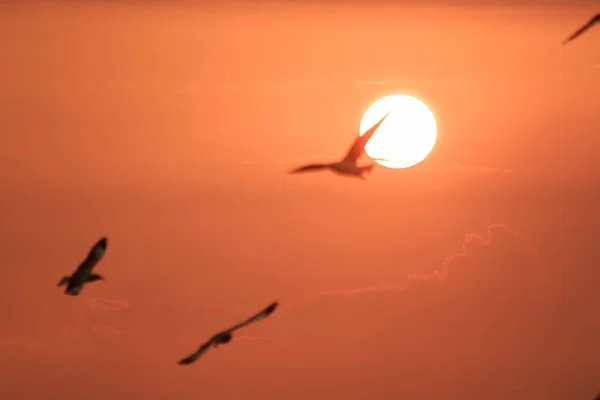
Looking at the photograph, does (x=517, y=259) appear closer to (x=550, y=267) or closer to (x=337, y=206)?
(x=550, y=267)

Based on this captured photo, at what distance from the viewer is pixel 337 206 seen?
1.45 metres

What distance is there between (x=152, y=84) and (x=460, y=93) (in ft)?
1.70

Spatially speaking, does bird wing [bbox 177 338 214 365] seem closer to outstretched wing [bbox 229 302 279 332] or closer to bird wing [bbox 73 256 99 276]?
outstretched wing [bbox 229 302 279 332]

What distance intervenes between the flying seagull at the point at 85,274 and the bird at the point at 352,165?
0.34m

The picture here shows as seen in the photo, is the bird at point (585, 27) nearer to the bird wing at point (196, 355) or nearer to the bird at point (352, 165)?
the bird at point (352, 165)

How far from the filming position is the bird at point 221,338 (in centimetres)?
141

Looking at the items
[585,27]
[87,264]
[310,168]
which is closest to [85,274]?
[87,264]

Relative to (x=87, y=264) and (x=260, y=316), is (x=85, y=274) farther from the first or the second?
(x=260, y=316)

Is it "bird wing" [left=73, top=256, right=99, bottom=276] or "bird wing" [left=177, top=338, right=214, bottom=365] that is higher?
"bird wing" [left=73, top=256, right=99, bottom=276]

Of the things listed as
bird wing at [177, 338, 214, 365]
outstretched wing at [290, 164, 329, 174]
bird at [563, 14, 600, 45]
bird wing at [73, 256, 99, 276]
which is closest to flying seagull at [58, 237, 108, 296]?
bird wing at [73, 256, 99, 276]

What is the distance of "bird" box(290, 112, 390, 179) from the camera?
4.36ft

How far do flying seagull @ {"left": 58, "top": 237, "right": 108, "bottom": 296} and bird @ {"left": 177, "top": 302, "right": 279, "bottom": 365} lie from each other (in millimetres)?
198

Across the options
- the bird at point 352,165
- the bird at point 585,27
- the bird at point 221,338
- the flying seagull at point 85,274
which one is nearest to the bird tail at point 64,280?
the flying seagull at point 85,274

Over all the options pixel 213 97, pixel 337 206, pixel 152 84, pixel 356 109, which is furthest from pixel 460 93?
pixel 152 84
